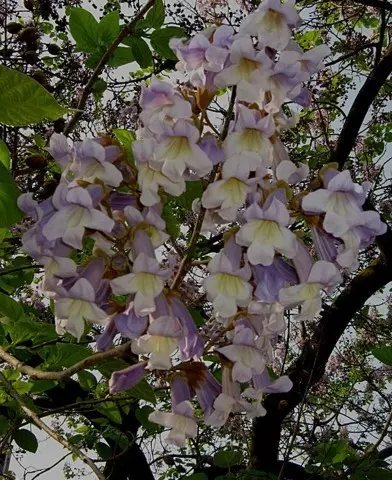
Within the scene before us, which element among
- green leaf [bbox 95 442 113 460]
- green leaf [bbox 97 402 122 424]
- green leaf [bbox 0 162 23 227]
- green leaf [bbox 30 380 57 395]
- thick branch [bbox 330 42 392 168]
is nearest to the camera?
green leaf [bbox 0 162 23 227]

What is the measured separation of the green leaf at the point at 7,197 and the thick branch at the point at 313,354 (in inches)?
111

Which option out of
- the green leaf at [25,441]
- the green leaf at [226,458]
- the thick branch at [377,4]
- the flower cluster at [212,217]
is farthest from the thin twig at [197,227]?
the thick branch at [377,4]

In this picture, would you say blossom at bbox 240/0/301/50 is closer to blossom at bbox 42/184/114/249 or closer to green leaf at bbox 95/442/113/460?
blossom at bbox 42/184/114/249

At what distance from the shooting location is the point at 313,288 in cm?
58

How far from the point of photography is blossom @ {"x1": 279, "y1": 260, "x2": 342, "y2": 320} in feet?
1.87

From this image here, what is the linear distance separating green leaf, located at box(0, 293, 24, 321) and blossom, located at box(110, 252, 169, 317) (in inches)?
27.2

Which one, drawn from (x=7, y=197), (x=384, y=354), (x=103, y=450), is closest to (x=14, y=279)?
(x=103, y=450)

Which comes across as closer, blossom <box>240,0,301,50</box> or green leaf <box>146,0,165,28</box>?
blossom <box>240,0,301,50</box>

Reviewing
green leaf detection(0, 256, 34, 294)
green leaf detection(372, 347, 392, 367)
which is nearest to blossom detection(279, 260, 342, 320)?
green leaf detection(372, 347, 392, 367)

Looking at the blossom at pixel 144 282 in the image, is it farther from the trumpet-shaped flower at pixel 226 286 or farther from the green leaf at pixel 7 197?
the green leaf at pixel 7 197

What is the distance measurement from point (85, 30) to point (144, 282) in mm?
747

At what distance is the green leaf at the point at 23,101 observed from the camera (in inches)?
23.7

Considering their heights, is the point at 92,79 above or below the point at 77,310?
above

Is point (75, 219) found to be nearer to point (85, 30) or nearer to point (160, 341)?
point (160, 341)
